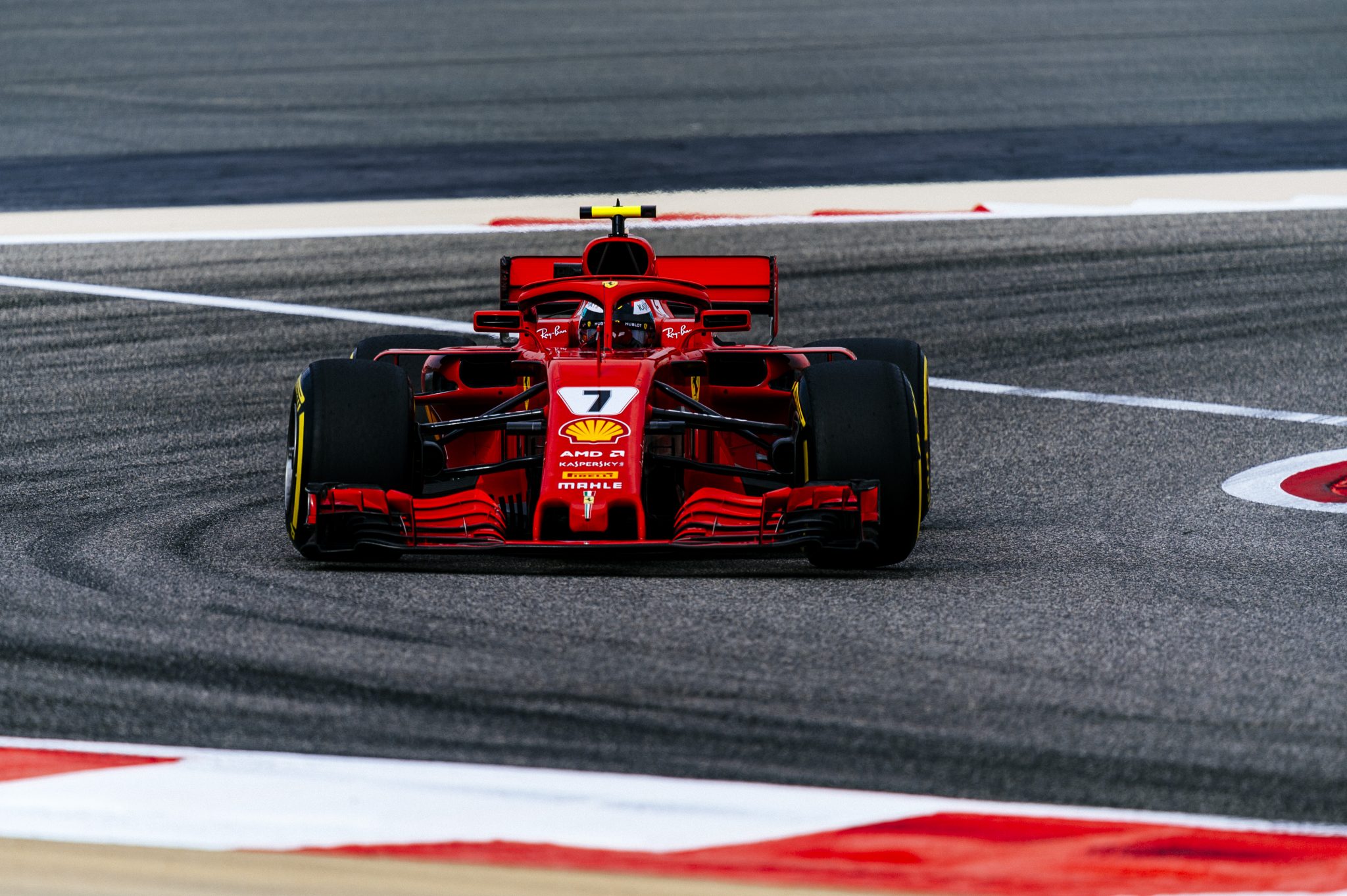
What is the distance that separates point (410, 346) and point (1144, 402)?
4.14 meters

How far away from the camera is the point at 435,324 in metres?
13.7

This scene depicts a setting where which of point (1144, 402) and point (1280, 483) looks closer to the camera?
point (1280, 483)

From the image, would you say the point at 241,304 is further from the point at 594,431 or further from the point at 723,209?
the point at 594,431

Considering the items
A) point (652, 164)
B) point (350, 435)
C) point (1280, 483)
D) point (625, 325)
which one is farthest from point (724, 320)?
point (652, 164)

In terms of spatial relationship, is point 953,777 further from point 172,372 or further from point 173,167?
point 173,167

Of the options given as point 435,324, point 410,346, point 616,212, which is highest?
point 616,212

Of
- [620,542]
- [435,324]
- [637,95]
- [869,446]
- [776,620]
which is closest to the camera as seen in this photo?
[776,620]

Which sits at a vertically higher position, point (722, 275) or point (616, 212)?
point (616, 212)

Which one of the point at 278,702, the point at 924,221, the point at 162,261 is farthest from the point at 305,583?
the point at 924,221

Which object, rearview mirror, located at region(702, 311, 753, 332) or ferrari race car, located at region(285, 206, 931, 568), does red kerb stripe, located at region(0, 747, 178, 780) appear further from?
rearview mirror, located at region(702, 311, 753, 332)

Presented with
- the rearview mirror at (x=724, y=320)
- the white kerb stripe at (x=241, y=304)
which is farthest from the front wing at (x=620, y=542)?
the white kerb stripe at (x=241, y=304)

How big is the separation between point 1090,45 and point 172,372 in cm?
1706

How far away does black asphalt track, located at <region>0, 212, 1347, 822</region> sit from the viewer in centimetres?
529

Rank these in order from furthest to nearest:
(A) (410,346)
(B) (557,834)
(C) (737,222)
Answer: (C) (737,222) → (A) (410,346) → (B) (557,834)
